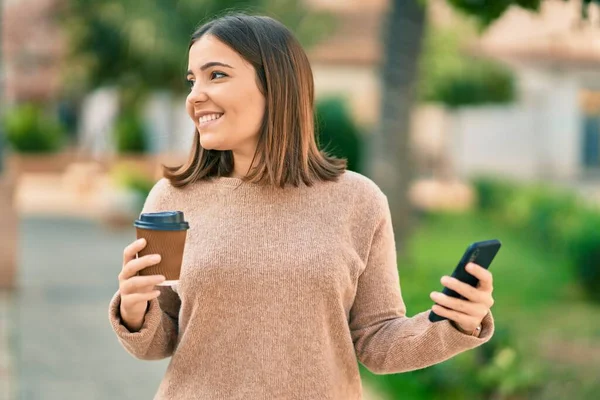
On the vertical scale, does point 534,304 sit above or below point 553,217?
above

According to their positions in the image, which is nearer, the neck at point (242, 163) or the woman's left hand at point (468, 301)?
the woman's left hand at point (468, 301)

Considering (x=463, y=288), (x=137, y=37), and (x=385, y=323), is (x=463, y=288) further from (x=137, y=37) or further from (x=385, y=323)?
(x=137, y=37)

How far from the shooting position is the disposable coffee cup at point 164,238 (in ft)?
7.42

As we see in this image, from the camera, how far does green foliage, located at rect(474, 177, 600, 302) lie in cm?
952

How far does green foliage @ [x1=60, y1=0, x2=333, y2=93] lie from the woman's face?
15.7 m

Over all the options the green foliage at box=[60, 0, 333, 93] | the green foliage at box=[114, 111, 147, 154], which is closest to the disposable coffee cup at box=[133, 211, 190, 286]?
the green foliage at box=[60, 0, 333, 93]

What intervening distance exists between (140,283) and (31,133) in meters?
29.8

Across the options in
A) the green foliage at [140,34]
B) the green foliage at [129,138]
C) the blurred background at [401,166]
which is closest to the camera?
the blurred background at [401,166]

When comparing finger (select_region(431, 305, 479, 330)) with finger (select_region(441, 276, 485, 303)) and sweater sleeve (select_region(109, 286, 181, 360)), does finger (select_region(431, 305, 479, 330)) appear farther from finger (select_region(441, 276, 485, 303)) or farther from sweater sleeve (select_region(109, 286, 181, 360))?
sweater sleeve (select_region(109, 286, 181, 360))

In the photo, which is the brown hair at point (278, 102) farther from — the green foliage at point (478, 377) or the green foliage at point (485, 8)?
the green foliage at point (478, 377)

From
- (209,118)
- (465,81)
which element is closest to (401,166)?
(209,118)

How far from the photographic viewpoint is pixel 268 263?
2.48m

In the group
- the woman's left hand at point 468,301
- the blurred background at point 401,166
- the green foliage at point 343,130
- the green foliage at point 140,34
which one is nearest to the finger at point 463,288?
the woman's left hand at point 468,301

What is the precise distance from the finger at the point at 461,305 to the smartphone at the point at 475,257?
0.05ft
